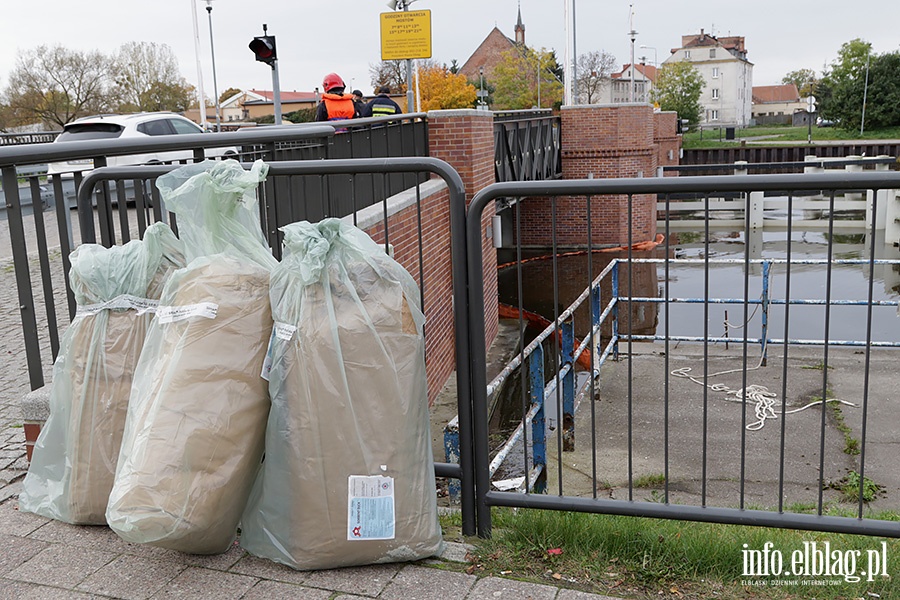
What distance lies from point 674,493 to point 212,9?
36612 mm

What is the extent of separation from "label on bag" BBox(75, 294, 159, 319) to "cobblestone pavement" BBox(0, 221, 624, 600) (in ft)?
2.67

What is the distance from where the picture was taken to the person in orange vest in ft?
34.4

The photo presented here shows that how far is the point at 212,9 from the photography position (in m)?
37.3

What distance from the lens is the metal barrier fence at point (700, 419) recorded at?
2758mm

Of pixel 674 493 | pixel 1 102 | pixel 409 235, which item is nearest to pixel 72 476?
pixel 674 493

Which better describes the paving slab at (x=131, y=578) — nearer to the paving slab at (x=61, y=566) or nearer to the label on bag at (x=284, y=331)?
the paving slab at (x=61, y=566)

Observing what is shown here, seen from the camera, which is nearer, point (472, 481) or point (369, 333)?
point (369, 333)

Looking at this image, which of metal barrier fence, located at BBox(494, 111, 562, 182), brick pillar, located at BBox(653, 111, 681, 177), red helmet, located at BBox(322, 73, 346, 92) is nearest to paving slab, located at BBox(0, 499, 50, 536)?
red helmet, located at BBox(322, 73, 346, 92)

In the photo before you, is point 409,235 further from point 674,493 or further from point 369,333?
point 369,333

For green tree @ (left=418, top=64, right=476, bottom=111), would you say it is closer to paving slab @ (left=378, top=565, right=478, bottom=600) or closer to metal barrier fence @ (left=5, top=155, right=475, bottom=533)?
metal barrier fence @ (left=5, top=155, right=475, bottom=533)

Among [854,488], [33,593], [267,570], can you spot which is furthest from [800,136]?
[33,593]

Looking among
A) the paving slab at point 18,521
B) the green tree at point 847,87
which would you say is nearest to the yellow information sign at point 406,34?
the paving slab at point 18,521

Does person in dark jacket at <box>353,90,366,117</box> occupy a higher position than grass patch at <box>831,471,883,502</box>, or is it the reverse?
person in dark jacket at <box>353,90,366,117</box>

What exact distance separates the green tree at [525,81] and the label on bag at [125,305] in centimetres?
6190
